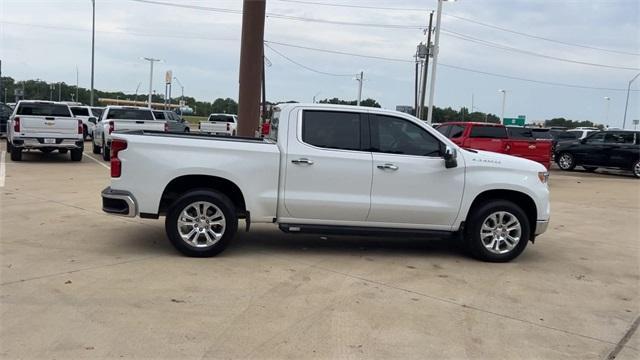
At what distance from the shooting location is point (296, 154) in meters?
6.81

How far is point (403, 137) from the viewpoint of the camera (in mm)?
A: 7113

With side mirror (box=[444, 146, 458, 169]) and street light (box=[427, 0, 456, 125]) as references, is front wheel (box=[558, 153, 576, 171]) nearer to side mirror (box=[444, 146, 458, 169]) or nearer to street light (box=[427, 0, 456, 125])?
street light (box=[427, 0, 456, 125])

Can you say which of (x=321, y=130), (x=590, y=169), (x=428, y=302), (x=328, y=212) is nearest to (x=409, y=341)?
(x=428, y=302)

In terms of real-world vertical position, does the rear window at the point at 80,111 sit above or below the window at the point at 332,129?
below

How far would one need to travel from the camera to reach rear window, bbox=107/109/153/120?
19344 mm

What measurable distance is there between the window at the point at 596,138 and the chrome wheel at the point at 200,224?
19730mm

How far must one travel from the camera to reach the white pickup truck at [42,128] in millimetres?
→ 16844

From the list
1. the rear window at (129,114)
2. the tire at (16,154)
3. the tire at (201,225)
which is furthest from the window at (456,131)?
the tire at (16,154)

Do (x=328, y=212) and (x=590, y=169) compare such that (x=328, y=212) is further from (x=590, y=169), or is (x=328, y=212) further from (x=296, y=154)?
(x=590, y=169)

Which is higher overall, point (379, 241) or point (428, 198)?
point (428, 198)

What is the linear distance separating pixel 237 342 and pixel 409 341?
133 cm

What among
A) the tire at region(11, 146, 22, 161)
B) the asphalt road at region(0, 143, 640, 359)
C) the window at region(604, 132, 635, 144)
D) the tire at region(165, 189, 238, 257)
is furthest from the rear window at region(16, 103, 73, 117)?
the window at region(604, 132, 635, 144)

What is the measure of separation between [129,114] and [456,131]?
1075 centimetres

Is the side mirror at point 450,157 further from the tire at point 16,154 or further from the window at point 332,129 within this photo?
the tire at point 16,154
